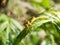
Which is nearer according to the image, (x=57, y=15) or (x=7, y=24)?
(x=57, y=15)

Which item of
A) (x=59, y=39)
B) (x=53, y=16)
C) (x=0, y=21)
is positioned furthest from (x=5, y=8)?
(x=53, y=16)

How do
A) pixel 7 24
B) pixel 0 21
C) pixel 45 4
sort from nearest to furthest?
pixel 7 24 → pixel 0 21 → pixel 45 4

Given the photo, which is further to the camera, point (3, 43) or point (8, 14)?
point (8, 14)

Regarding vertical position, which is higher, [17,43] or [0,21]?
[0,21]

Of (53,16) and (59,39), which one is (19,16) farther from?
(53,16)

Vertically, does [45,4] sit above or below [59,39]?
above

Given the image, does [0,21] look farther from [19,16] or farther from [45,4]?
[45,4]

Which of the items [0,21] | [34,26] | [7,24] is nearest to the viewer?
[34,26]

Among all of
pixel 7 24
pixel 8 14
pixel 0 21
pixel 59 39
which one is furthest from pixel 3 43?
pixel 59 39

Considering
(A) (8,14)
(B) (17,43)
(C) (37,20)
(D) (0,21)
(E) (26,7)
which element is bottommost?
(B) (17,43)
